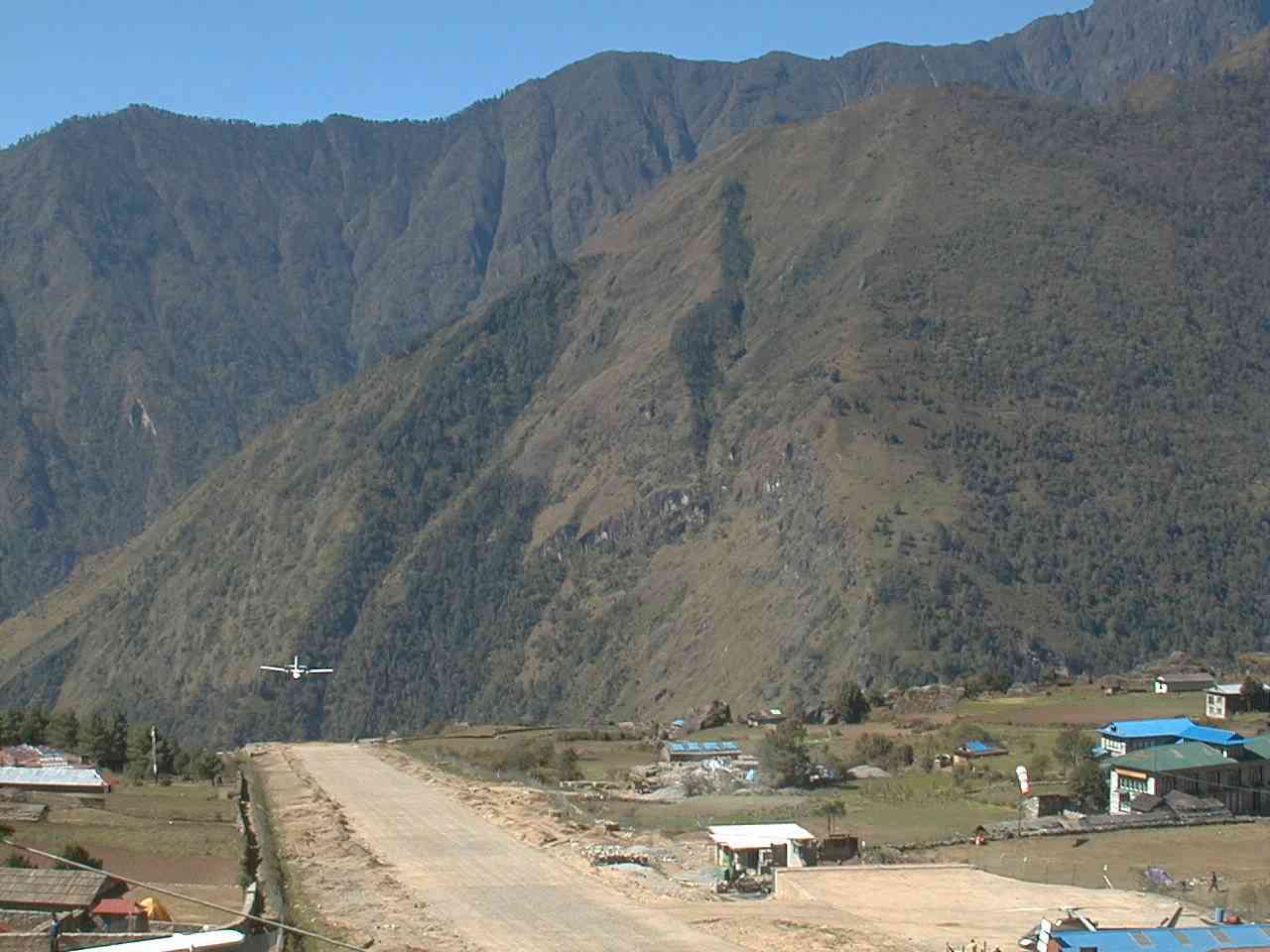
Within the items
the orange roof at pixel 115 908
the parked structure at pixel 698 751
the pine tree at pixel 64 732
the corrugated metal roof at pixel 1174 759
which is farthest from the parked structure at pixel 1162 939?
the pine tree at pixel 64 732

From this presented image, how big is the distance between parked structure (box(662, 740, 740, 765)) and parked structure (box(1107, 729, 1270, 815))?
96.1ft

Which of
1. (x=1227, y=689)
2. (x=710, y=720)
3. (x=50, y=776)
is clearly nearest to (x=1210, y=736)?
(x=1227, y=689)

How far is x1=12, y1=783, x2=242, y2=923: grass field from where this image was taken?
53.9 metres

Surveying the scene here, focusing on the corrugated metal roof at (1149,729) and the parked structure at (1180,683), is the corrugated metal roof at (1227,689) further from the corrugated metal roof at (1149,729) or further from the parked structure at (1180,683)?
the corrugated metal roof at (1149,729)

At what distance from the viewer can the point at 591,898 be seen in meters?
58.1

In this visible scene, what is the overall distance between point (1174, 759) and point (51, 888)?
151 ft

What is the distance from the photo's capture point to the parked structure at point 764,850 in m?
63.8

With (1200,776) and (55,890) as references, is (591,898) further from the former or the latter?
(1200,776)

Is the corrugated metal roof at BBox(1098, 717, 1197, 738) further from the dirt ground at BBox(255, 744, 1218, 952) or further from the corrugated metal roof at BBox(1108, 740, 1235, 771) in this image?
the dirt ground at BBox(255, 744, 1218, 952)

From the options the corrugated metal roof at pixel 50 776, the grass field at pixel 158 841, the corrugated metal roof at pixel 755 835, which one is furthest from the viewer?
the corrugated metal roof at pixel 50 776

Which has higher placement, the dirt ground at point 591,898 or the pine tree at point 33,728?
the pine tree at point 33,728

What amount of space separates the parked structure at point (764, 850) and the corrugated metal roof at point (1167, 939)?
17379mm

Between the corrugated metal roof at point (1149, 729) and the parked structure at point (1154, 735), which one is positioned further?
the corrugated metal roof at point (1149, 729)

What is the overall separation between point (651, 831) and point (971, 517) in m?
113
